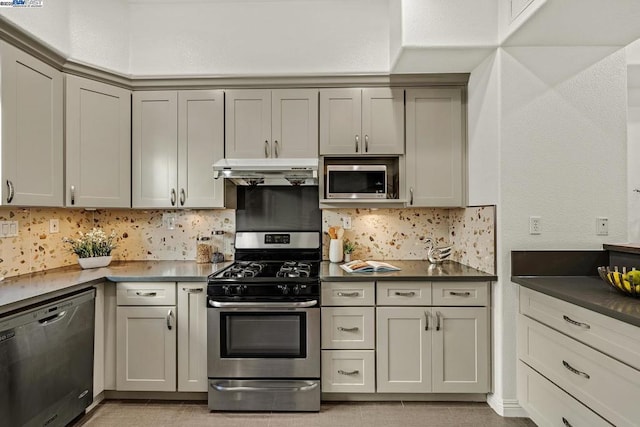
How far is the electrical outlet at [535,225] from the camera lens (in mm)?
2348

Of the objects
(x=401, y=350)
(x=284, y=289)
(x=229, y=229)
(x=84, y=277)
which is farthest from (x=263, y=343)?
(x=84, y=277)

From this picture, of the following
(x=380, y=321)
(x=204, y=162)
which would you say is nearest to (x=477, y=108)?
(x=380, y=321)

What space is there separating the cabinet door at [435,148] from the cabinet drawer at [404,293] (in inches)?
27.1

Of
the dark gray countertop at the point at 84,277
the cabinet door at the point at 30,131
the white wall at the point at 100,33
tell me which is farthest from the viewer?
the white wall at the point at 100,33

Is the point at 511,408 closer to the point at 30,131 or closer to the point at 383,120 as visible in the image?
the point at 383,120

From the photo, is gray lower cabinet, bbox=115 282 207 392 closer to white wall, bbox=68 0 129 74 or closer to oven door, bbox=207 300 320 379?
oven door, bbox=207 300 320 379

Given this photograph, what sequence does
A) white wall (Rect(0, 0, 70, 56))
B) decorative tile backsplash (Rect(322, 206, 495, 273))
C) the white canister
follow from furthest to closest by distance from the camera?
1. decorative tile backsplash (Rect(322, 206, 495, 273))
2. the white canister
3. white wall (Rect(0, 0, 70, 56))

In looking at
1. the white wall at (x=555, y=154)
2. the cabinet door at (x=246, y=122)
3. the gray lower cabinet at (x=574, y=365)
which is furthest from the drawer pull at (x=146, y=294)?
the gray lower cabinet at (x=574, y=365)

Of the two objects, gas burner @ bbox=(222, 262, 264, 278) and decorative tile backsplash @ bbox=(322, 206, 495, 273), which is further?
decorative tile backsplash @ bbox=(322, 206, 495, 273)

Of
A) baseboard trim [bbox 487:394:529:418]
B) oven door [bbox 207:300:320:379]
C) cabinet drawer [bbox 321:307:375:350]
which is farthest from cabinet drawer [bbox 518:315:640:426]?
oven door [bbox 207:300:320:379]

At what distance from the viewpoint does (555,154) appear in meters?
2.34

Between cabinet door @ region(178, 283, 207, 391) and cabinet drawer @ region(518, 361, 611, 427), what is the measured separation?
6.76 feet

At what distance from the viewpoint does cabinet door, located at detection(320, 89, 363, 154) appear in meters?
2.86

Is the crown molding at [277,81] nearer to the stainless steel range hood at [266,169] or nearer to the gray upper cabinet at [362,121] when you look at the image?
the gray upper cabinet at [362,121]
